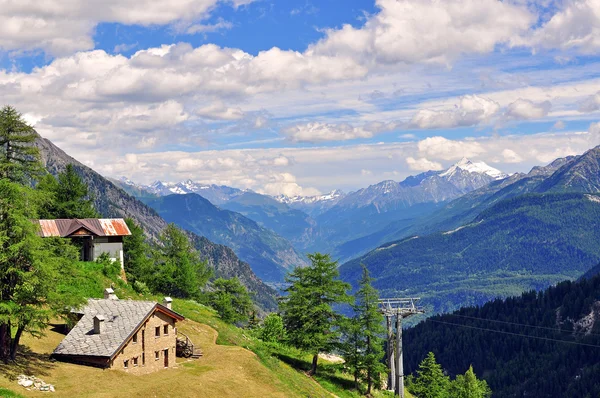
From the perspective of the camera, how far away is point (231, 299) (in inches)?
4722

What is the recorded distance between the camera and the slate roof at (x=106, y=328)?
5825cm

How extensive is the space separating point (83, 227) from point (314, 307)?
115 feet

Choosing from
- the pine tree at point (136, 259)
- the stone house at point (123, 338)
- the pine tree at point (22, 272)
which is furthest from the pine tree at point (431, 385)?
the pine tree at point (22, 272)

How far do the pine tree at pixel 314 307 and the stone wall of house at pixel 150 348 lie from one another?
20.0 meters

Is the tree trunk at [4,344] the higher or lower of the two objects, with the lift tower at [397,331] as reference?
higher

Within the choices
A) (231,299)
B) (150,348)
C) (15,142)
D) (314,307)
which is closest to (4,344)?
(150,348)

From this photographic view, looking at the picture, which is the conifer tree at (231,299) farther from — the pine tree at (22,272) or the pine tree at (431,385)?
the pine tree at (22,272)

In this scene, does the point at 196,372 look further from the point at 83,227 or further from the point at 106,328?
the point at 83,227

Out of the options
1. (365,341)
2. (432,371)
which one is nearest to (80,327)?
(365,341)

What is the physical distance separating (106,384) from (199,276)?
265 feet

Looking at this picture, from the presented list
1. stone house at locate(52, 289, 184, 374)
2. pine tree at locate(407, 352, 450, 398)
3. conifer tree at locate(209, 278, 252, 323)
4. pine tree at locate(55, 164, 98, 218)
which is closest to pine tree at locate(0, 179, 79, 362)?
stone house at locate(52, 289, 184, 374)

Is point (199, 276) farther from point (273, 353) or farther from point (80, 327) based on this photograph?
point (80, 327)

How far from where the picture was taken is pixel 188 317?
283ft

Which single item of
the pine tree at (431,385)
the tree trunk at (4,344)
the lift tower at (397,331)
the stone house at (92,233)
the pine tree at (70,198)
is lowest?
the pine tree at (431,385)
